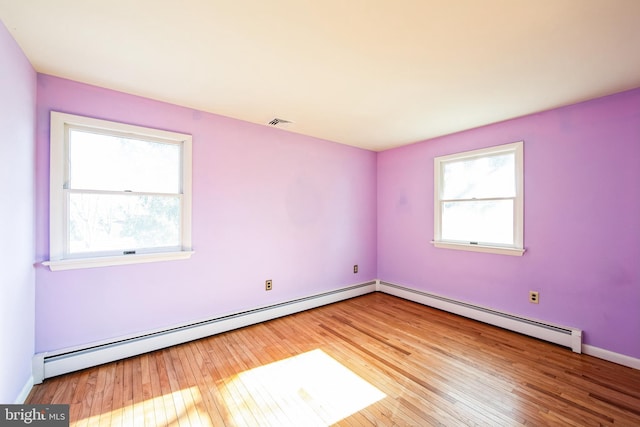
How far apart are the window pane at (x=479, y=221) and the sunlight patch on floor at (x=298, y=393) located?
93.7 inches

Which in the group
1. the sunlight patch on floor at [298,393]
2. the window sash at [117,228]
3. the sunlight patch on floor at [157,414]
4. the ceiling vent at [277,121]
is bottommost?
the sunlight patch on floor at [298,393]

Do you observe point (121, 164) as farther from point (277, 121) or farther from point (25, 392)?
point (25, 392)

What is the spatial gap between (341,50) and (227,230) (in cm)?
217

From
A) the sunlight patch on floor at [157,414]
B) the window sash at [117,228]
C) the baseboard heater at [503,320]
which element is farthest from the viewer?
the baseboard heater at [503,320]

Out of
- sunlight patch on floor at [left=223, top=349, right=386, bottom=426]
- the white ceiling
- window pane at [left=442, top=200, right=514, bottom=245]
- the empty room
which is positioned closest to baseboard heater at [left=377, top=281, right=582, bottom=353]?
the empty room

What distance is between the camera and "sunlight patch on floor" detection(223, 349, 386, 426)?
1.74 m

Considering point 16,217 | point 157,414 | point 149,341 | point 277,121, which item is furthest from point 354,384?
point 277,121

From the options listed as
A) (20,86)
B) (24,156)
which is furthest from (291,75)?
(24,156)

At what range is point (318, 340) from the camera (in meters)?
2.80

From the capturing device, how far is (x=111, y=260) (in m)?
2.32

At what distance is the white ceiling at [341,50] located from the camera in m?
1.43

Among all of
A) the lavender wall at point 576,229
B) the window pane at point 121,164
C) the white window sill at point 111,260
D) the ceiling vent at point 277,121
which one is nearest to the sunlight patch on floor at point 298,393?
the white window sill at point 111,260

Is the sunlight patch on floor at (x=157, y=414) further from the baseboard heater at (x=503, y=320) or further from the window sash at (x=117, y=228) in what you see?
the baseboard heater at (x=503, y=320)

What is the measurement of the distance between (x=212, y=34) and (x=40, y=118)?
5.43 ft
